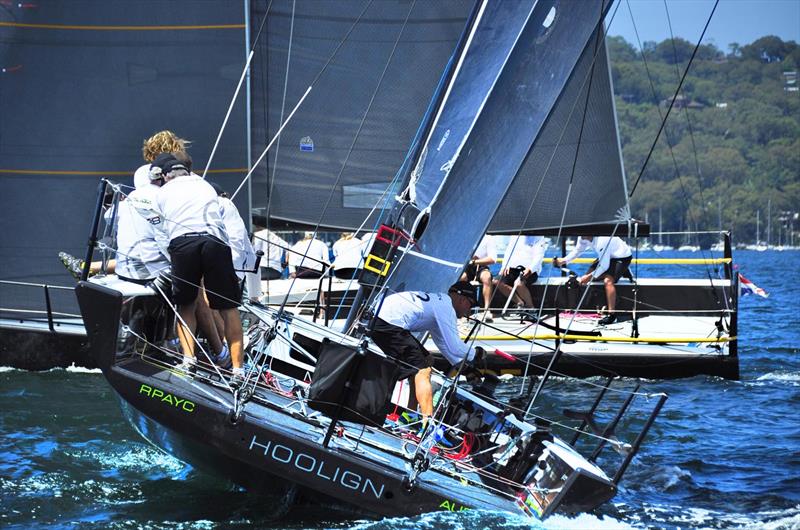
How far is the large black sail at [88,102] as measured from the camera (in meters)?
12.6

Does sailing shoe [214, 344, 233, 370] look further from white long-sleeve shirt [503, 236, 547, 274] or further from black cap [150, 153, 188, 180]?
white long-sleeve shirt [503, 236, 547, 274]

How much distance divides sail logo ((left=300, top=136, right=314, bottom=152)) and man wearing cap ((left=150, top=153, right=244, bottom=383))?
266 inches

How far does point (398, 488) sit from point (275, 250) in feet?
28.0

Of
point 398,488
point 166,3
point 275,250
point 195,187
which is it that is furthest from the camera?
point 275,250

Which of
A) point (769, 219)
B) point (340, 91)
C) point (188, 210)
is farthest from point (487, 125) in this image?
point (769, 219)

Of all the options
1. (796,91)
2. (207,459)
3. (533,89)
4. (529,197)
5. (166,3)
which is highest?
(796,91)

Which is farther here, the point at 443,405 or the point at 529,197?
the point at 529,197

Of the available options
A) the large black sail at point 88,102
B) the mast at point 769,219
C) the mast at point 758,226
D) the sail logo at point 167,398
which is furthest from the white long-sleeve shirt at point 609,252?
the mast at point 769,219

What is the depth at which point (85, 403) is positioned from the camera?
10.3 meters

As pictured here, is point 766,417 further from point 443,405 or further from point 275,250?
point 275,250

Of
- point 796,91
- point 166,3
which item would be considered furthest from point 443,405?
point 796,91

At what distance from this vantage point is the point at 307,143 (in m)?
13.7

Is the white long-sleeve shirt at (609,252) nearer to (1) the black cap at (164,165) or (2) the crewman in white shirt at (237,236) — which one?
(2) the crewman in white shirt at (237,236)

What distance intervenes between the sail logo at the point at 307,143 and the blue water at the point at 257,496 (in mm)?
3739
